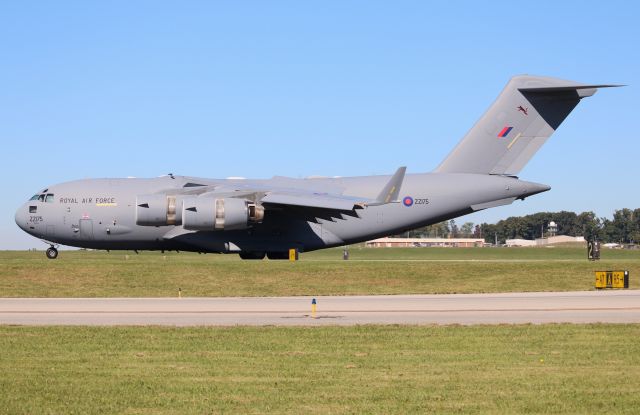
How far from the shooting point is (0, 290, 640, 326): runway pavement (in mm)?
22281

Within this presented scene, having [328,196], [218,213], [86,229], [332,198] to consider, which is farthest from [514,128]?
[86,229]

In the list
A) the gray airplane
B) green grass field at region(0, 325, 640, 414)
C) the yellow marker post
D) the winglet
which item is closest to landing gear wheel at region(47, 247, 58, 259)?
the gray airplane

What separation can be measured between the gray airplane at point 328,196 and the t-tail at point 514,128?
0.15ft

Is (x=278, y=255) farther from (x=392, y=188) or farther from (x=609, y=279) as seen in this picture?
(x=609, y=279)

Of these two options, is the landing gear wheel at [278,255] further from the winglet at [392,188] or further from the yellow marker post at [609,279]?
the yellow marker post at [609,279]

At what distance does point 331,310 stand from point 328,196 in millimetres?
15735

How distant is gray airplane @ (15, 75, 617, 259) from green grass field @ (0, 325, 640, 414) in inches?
844

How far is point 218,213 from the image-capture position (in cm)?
3928

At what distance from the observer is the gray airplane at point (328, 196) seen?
41875 millimetres

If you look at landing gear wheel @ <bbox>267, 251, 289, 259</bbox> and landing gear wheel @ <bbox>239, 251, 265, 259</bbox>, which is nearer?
landing gear wheel @ <bbox>267, 251, 289, 259</bbox>

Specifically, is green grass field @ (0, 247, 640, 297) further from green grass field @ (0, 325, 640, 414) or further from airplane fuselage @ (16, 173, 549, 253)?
green grass field @ (0, 325, 640, 414)

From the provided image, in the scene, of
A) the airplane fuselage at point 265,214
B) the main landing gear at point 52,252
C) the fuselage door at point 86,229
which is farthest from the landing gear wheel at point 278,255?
the main landing gear at point 52,252

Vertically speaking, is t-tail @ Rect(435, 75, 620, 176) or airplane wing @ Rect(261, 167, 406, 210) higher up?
t-tail @ Rect(435, 75, 620, 176)

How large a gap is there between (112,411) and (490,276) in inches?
1122
